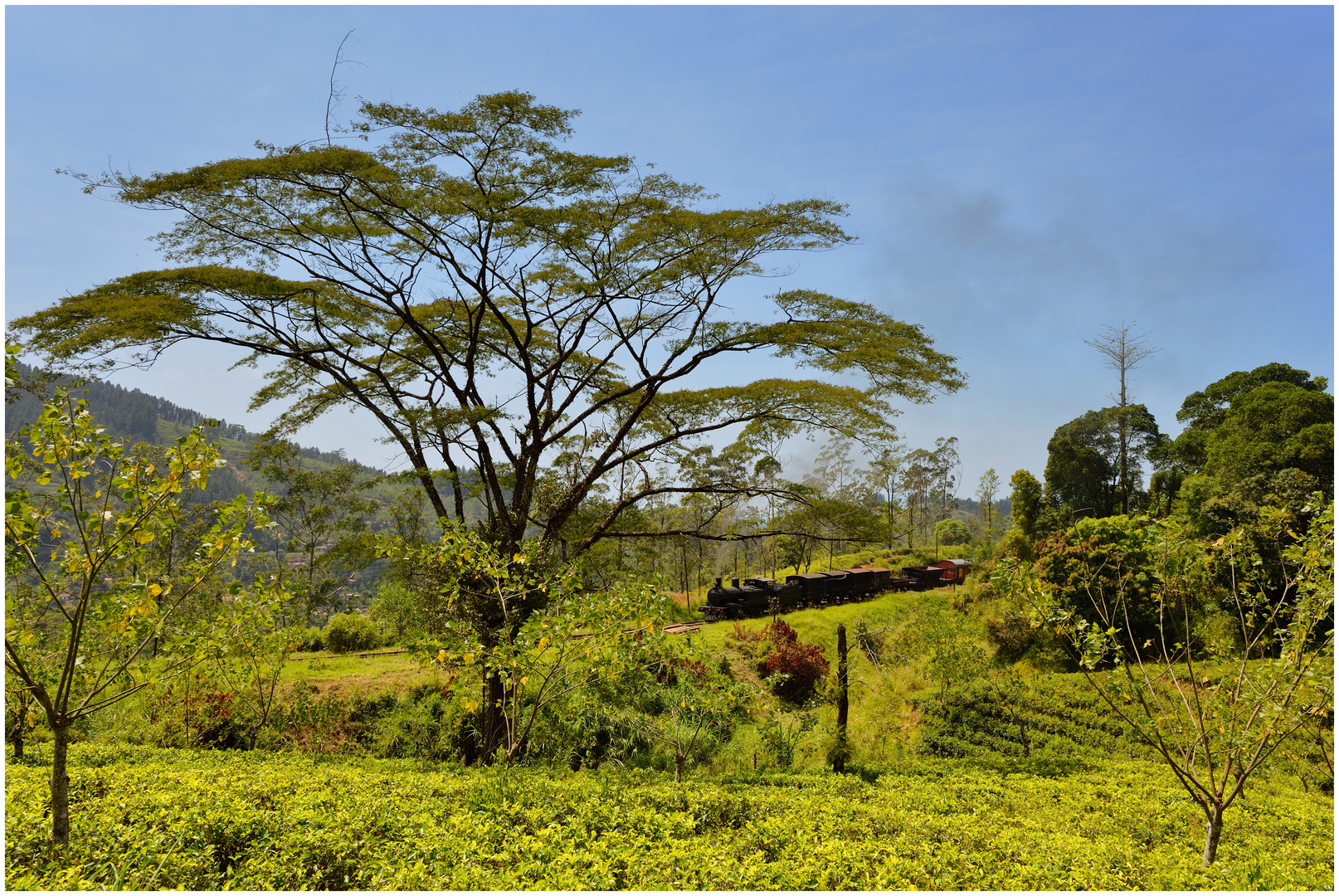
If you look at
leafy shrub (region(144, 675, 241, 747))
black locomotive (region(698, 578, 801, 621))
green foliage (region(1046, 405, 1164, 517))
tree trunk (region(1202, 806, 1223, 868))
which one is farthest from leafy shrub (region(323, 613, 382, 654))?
green foliage (region(1046, 405, 1164, 517))

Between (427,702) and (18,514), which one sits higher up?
(18,514)

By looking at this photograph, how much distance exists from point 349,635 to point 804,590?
13967mm

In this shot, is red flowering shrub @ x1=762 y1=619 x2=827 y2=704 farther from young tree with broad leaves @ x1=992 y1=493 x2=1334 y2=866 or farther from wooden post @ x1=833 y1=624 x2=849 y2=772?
young tree with broad leaves @ x1=992 y1=493 x2=1334 y2=866

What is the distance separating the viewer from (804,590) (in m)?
21.5

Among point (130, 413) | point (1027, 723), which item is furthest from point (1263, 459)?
point (130, 413)

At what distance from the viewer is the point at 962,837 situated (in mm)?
4527

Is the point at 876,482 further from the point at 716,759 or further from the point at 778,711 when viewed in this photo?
the point at 716,759

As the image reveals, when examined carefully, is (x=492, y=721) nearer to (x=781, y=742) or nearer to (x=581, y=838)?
(x=781, y=742)

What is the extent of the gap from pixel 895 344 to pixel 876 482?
32.4 meters

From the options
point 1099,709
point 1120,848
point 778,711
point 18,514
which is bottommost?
point 778,711

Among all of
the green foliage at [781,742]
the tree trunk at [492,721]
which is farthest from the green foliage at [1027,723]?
the tree trunk at [492,721]

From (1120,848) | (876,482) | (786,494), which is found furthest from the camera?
(876,482)

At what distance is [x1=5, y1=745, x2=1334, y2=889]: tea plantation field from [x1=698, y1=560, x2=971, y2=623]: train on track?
1406 centimetres

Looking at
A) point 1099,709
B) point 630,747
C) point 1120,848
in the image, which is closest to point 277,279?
point 630,747
